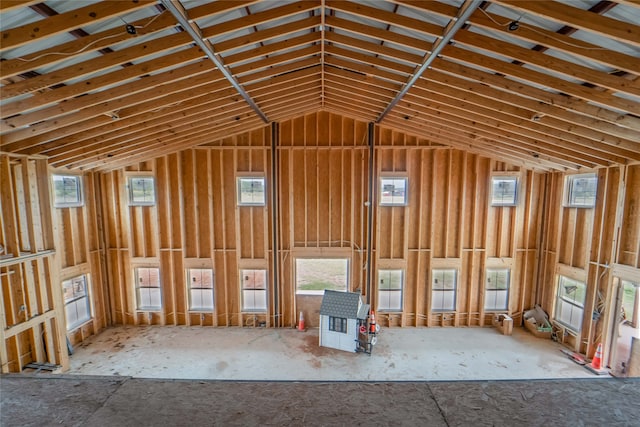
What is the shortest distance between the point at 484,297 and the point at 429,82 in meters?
7.34

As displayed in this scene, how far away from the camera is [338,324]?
8.23 m

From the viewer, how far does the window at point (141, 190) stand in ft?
30.8

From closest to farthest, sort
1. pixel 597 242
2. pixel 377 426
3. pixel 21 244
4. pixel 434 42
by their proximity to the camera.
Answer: pixel 377 426, pixel 434 42, pixel 21 244, pixel 597 242

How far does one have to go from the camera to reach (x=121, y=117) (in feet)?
18.5

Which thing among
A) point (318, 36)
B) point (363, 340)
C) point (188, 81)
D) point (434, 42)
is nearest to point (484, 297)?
point (363, 340)

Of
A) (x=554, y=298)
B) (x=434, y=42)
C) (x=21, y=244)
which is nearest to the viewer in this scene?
(x=434, y=42)

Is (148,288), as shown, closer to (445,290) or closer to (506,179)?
(445,290)

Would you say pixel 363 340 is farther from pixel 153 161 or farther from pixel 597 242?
pixel 153 161

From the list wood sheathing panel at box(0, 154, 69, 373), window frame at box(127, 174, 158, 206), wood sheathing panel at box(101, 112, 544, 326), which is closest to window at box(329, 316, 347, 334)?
wood sheathing panel at box(101, 112, 544, 326)

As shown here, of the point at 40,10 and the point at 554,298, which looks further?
the point at 554,298

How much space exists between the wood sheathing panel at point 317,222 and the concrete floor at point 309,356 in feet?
2.34

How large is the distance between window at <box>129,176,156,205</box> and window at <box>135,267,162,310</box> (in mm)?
2173

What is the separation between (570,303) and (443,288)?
3341mm

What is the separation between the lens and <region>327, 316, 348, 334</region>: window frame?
8.16 meters
